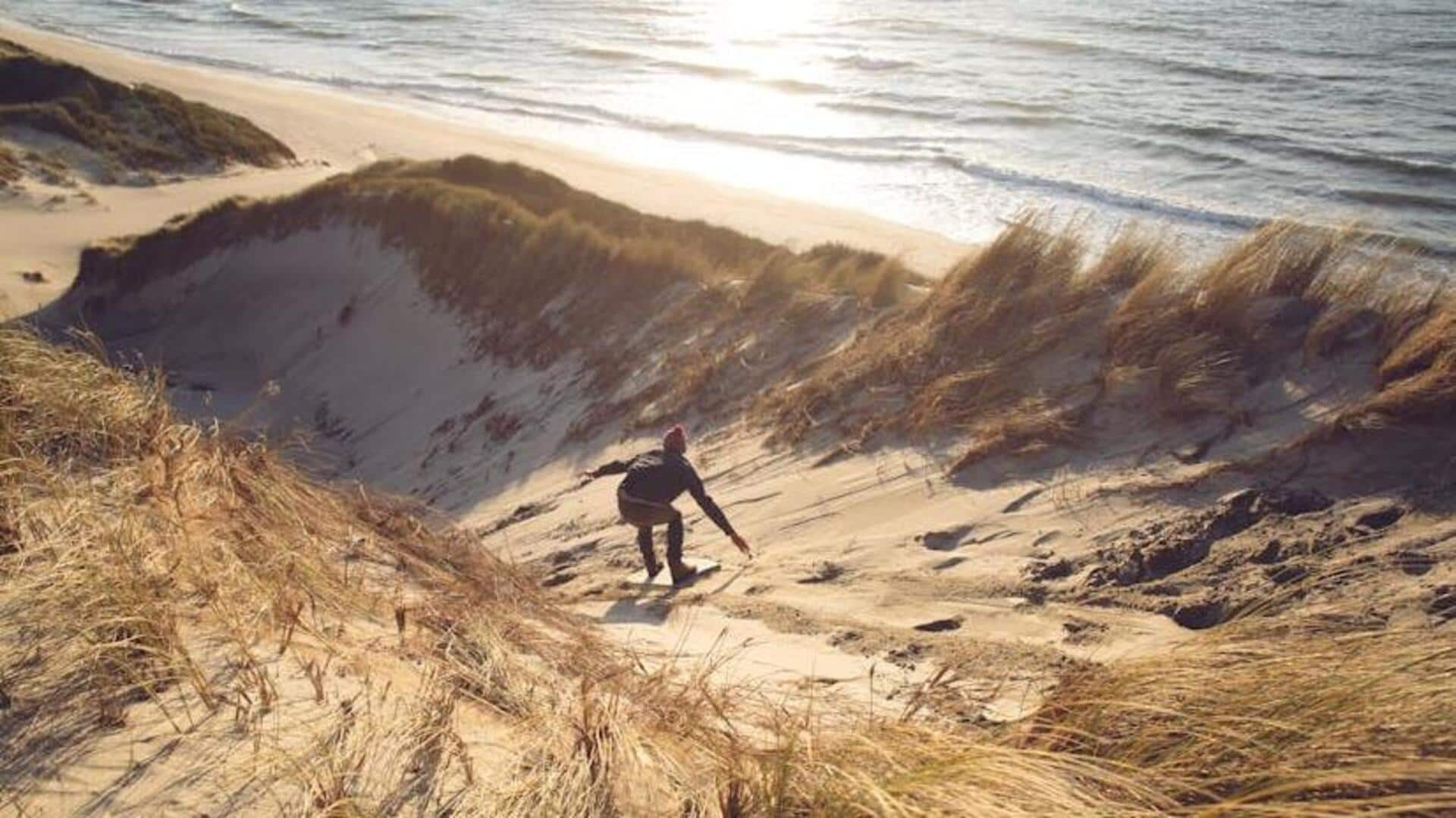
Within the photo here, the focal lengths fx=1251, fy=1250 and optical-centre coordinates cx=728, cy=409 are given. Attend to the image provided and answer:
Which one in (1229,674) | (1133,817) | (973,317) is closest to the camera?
(1133,817)

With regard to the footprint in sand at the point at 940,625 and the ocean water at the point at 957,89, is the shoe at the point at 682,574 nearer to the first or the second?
the footprint in sand at the point at 940,625

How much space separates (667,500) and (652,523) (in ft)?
0.67

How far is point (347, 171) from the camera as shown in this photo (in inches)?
1144

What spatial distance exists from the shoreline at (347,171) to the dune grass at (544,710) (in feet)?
32.1

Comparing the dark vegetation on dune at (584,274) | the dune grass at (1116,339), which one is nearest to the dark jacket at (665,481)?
the dune grass at (1116,339)

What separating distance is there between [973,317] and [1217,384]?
231cm

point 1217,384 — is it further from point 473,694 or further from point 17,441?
point 17,441

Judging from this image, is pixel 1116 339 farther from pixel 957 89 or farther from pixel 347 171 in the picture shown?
pixel 957 89

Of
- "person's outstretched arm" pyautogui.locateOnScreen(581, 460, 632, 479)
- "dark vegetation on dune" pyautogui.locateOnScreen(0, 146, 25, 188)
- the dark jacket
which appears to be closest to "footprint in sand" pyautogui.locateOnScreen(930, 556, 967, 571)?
the dark jacket

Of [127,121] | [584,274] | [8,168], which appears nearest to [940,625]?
[584,274]

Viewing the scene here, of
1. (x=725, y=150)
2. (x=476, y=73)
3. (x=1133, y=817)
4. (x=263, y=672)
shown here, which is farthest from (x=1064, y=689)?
(x=476, y=73)

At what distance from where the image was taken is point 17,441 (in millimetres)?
5945

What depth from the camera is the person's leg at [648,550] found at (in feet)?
27.3

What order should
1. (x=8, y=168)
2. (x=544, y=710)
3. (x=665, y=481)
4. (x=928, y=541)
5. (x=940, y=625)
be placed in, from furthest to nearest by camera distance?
(x=8, y=168) < (x=665, y=481) < (x=928, y=541) < (x=940, y=625) < (x=544, y=710)
